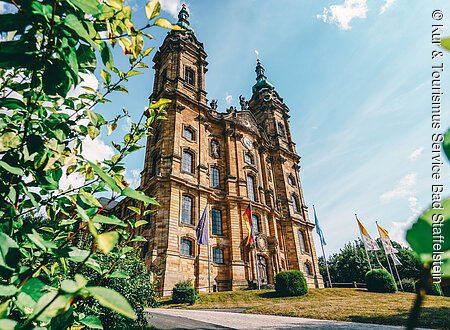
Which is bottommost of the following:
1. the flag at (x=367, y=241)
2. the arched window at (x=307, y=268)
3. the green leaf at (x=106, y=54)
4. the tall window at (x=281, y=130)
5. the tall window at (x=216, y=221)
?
the green leaf at (x=106, y=54)

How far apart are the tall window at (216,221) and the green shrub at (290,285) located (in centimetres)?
700

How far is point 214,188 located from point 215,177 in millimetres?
1326

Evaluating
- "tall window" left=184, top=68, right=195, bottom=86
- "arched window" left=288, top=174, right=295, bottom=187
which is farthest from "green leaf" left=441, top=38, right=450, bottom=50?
"arched window" left=288, top=174, right=295, bottom=187

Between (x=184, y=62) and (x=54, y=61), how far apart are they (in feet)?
97.6

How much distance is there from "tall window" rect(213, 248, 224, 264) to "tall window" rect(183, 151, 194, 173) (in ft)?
23.7

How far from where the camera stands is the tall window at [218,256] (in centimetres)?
2112

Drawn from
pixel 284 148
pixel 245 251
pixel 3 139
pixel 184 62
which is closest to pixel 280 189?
pixel 284 148

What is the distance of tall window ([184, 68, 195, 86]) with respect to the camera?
1118 inches

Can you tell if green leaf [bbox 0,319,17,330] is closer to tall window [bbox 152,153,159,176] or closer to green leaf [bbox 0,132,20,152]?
green leaf [bbox 0,132,20,152]

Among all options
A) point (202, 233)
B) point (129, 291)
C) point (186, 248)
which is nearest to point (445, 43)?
point (129, 291)

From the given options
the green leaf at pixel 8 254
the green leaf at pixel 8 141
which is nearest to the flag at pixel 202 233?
the green leaf at pixel 8 141

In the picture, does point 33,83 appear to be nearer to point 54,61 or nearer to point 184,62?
point 54,61

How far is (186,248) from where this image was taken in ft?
63.8

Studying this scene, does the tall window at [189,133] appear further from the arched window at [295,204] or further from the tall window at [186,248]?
the arched window at [295,204]
